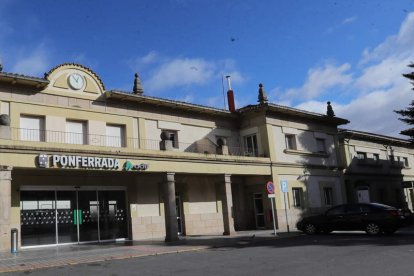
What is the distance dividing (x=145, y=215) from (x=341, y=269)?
13928 mm

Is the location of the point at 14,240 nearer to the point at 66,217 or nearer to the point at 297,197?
the point at 66,217

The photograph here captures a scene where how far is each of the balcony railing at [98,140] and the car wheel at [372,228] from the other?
873 centimetres

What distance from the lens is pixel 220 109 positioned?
2723cm

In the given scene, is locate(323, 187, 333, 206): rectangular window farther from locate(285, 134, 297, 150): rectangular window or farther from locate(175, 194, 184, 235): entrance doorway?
locate(175, 194, 184, 235): entrance doorway

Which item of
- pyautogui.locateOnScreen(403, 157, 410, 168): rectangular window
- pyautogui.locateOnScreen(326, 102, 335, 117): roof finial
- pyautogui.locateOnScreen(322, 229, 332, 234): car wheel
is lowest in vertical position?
A: pyautogui.locateOnScreen(322, 229, 332, 234): car wheel

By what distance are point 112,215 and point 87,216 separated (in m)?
1.29

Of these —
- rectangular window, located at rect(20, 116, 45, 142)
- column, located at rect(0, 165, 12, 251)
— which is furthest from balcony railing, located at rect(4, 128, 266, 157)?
column, located at rect(0, 165, 12, 251)

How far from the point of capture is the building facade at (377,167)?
111 feet

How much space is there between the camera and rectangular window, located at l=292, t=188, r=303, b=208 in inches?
1090

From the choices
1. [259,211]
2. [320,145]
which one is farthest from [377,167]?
[259,211]

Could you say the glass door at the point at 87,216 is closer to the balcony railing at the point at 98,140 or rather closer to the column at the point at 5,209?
the balcony railing at the point at 98,140

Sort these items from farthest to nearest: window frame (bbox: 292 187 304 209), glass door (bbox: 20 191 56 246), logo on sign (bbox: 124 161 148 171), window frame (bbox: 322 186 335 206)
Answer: window frame (bbox: 322 186 335 206) → window frame (bbox: 292 187 304 209) → logo on sign (bbox: 124 161 148 171) → glass door (bbox: 20 191 56 246)

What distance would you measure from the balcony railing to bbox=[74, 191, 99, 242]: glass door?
2498mm

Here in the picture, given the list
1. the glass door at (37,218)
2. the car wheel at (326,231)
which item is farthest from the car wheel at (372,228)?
the glass door at (37,218)
